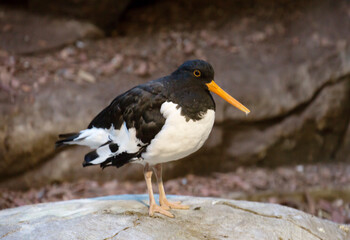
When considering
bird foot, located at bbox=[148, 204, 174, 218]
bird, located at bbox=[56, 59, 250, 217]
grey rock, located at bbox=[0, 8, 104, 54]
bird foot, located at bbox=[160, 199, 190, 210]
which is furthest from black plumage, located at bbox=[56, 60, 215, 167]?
grey rock, located at bbox=[0, 8, 104, 54]

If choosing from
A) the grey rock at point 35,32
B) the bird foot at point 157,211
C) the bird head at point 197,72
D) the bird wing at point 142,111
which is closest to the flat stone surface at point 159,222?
the bird foot at point 157,211

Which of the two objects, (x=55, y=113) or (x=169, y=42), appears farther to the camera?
(x=169, y=42)

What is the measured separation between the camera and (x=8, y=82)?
4.39 metres

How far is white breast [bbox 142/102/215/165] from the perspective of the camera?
2299 mm

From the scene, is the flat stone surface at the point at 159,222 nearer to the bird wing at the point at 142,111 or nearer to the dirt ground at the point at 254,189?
the bird wing at the point at 142,111

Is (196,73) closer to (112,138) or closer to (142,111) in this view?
(142,111)

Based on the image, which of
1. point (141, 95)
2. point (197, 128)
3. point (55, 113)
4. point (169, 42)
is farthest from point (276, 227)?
point (169, 42)

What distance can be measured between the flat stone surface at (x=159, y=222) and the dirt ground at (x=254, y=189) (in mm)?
1325

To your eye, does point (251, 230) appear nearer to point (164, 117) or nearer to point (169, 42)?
point (164, 117)

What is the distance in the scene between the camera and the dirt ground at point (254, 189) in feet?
14.0

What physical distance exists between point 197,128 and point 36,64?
10.1ft

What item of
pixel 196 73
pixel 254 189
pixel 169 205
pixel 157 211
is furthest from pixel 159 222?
pixel 254 189

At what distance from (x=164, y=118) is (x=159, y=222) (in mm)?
696

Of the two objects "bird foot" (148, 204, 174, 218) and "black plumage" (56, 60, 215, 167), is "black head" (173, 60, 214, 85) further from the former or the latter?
"bird foot" (148, 204, 174, 218)
